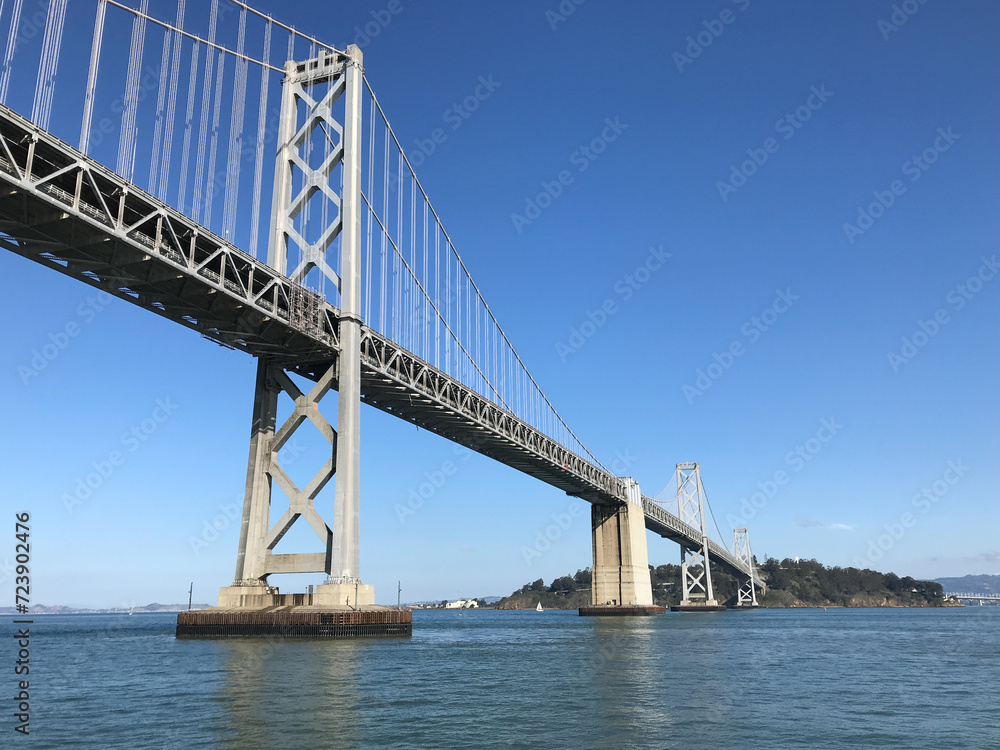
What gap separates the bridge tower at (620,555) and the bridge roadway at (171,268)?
3531 centimetres

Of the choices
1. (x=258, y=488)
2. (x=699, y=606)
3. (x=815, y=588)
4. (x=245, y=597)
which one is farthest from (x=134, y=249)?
(x=815, y=588)

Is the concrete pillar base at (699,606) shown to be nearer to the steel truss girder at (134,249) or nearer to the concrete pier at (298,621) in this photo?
the concrete pier at (298,621)

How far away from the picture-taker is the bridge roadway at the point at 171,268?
730 inches

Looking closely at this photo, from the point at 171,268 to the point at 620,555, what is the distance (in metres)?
54.7

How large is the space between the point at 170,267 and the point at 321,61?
15.2m

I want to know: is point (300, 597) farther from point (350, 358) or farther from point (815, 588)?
point (815, 588)

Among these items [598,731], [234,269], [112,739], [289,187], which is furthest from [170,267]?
[598,731]

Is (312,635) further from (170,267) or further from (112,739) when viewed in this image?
(112,739)

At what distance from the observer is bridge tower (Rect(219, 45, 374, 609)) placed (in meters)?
26.3

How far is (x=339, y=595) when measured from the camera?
25.4m

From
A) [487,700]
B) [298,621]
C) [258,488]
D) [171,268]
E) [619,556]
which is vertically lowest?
[487,700]

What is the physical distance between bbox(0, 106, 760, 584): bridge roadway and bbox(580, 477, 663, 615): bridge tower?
3531cm

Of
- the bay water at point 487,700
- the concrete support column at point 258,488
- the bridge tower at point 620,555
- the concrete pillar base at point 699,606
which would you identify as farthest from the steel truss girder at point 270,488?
the concrete pillar base at point 699,606

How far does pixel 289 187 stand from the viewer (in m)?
31.5
